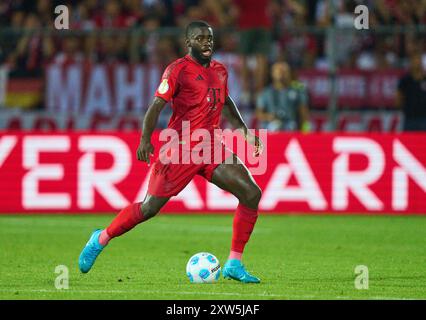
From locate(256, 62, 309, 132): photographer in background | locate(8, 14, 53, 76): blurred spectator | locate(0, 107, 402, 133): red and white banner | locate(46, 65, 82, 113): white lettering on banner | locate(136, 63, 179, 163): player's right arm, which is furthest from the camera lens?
locate(8, 14, 53, 76): blurred spectator

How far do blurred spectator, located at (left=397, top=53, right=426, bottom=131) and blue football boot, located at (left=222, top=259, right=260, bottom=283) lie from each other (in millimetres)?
9263

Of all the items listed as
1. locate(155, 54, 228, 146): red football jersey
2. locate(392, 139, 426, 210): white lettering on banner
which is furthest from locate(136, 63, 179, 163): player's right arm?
locate(392, 139, 426, 210): white lettering on banner

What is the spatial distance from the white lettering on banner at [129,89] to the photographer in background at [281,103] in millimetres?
2137

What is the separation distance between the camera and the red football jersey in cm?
1029

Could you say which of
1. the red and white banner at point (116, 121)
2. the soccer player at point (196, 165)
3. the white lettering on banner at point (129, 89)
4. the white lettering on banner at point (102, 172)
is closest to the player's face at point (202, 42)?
the soccer player at point (196, 165)

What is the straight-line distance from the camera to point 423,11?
20656 millimetres

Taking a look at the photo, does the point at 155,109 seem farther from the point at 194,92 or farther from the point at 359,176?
the point at 359,176

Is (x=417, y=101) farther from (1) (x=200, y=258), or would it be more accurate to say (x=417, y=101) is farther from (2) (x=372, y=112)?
(1) (x=200, y=258)

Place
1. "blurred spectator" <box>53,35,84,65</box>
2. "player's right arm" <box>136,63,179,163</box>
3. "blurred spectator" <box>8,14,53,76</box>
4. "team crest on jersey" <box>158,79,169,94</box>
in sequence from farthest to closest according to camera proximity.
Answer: "blurred spectator" <box>53,35,84,65</box> < "blurred spectator" <box>8,14,53,76</box> < "team crest on jersey" <box>158,79,169,94</box> < "player's right arm" <box>136,63,179,163</box>

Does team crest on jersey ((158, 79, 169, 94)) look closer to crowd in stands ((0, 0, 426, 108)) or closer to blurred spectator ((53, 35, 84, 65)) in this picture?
crowd in stands ((0, 0, 426, 108))

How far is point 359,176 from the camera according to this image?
1727 cm

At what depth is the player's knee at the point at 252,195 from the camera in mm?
10336

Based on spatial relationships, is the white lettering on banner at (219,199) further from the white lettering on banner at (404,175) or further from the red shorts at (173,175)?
the red shorts at (173,175)
